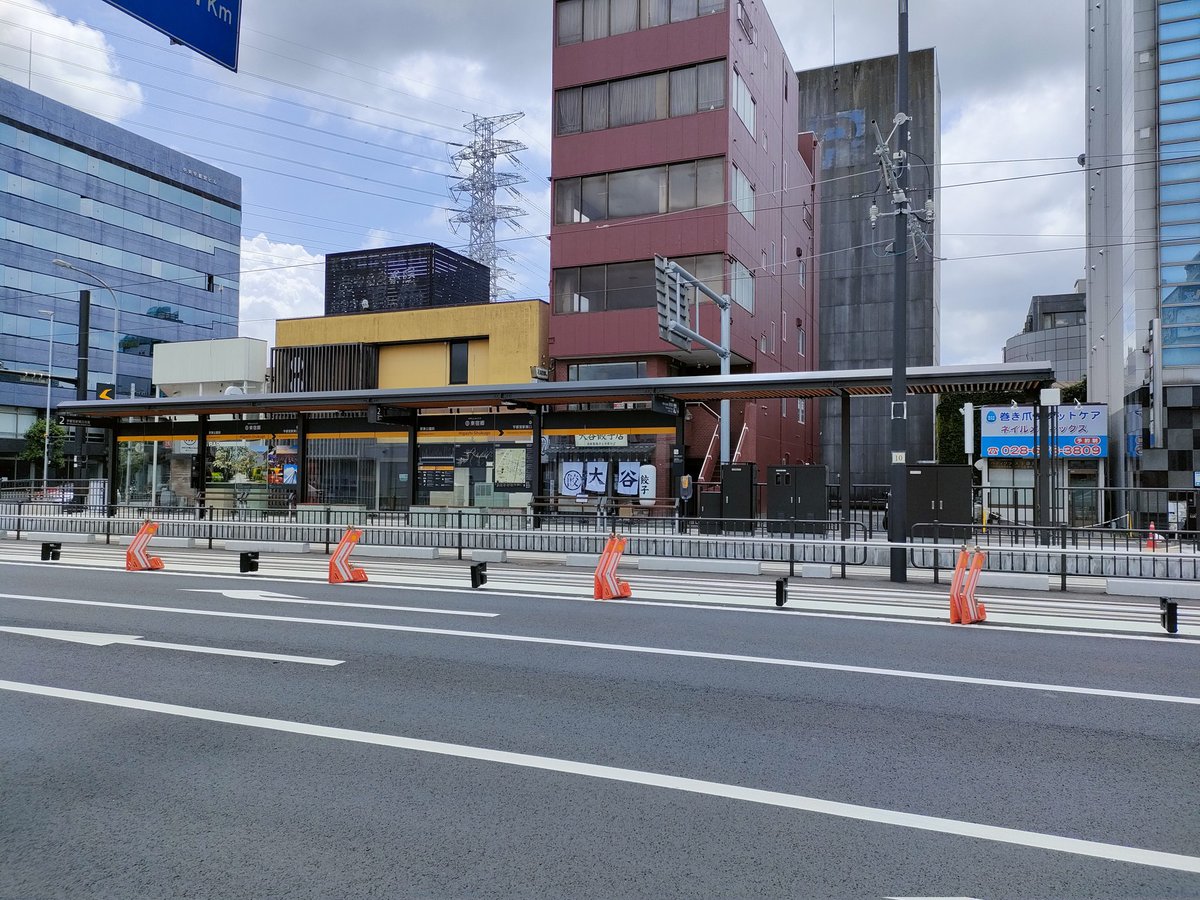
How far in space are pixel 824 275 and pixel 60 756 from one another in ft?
241

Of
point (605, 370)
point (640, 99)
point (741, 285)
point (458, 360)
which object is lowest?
point (605, 370)

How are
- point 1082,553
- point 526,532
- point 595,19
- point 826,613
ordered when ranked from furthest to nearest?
1. point 595,19
2. point 526,532
3. point 1082,553
4. point 826,613

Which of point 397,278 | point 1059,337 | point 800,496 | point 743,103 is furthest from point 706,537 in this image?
point 1059,337

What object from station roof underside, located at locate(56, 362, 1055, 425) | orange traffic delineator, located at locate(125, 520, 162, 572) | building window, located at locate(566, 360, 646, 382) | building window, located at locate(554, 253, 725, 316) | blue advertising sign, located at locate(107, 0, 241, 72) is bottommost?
orange traffic delineator, located at locate(125, 520, 162, 572)

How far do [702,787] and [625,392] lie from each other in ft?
61.9

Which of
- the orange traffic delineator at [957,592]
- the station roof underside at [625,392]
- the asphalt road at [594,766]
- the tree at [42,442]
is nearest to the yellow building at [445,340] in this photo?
the station roof underside at [625,392]

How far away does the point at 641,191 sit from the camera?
35.4m

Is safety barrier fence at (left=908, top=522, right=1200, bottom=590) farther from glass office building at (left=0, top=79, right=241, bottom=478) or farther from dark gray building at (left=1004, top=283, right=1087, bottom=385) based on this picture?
dark gray building at (left=1004, top=283, right=1087, bottom=385)

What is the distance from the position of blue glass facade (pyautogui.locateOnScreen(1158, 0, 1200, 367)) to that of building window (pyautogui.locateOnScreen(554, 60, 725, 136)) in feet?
63.2

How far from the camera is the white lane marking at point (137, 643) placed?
28.0 ft

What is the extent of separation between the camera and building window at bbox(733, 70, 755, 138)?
35.1 m

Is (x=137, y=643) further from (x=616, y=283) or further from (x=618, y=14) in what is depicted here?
(x=618, y=14)

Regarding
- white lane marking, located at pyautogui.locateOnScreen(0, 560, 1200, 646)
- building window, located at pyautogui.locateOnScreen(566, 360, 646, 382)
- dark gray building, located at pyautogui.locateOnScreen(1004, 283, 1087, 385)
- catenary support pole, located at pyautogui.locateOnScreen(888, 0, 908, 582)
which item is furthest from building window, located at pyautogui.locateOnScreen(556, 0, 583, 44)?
dark gray building, located at pyautogui.locateOnScreen(1004, 283, 1087, 385)

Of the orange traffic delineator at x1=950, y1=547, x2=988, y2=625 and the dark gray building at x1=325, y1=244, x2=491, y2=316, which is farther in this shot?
the dark gray building at x1=325, y1=244, x2=491, y2=316
